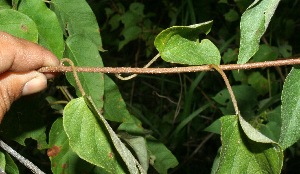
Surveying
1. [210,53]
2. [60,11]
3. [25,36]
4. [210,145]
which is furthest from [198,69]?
[210,145]

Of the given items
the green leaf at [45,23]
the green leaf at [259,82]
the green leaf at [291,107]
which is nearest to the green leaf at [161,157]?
the green leaf at [45,23]

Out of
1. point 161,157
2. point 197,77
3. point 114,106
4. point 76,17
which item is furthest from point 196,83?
point 76,17

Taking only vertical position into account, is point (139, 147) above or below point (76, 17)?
below

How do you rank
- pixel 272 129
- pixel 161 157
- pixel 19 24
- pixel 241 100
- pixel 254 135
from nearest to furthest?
pixel 254 135, pixel 19 24, pixel 161 157, pixel 272 129, pixel 241 100

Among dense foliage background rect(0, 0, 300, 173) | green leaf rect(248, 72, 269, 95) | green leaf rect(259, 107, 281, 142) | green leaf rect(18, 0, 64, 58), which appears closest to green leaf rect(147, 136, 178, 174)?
dense foliage background rect(0, 0, 300, 173)

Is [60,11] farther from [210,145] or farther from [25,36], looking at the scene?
[210,145]

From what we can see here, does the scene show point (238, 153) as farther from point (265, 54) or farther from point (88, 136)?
point (265, 54)
